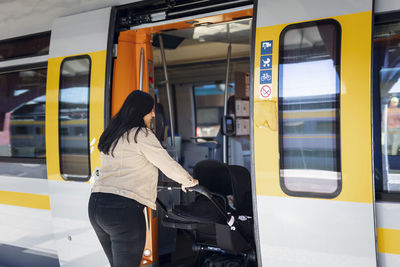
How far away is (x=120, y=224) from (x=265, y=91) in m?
1.29

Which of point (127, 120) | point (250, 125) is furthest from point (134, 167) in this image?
point (250, 125)

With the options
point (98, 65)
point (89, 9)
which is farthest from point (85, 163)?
point (89, 9)

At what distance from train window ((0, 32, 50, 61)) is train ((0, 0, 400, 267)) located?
15 millimetres

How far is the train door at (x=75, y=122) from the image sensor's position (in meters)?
3.43

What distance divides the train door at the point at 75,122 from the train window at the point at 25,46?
255mm

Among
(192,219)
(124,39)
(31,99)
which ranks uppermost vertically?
(124,39)

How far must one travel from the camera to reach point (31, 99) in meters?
4.15

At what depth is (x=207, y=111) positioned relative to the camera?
9547mm

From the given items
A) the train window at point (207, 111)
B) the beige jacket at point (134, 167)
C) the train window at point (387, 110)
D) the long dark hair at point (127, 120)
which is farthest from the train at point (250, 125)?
the train window at point (207, 111)

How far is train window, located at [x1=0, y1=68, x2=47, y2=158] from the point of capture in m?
4.04

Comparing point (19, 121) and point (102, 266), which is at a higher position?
point (19, 121)

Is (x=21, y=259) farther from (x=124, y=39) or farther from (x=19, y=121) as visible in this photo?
(x=124, y=39)

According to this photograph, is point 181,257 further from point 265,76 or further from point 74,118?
point 265,76

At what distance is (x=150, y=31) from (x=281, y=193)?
1894 millimetres
